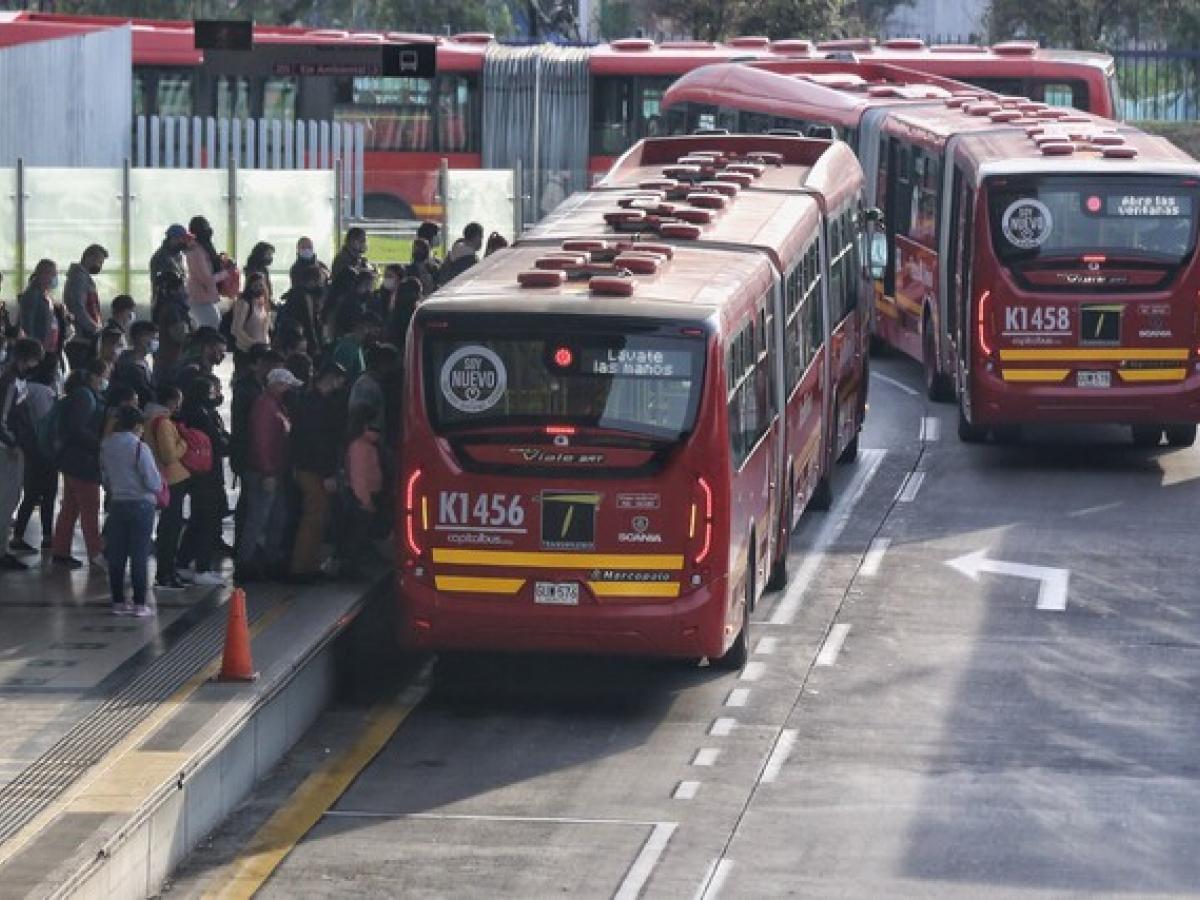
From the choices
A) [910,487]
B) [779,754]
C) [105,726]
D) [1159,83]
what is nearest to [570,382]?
[779,754]

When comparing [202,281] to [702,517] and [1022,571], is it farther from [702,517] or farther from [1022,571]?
[702,517]

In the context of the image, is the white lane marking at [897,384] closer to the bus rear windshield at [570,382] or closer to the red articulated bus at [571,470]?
the red articulated bus at [571,470]

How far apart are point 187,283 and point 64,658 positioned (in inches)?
462

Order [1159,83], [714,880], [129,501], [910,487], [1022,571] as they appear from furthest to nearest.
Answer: [1159,83] < [910,487] < [1022,571] < [129,501] < [714,880]

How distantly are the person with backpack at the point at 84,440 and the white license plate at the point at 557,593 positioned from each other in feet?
12.4

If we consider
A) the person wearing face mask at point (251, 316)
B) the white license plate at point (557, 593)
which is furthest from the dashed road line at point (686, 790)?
the person wearing face mask at point (251, 316)

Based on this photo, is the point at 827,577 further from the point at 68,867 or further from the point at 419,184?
the point at 419,184

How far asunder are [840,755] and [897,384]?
16.7 m

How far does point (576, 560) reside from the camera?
1781 cm

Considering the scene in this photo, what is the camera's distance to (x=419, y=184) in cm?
4750

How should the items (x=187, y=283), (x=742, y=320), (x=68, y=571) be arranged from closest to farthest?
(x=742, y=320)
(x=68, y=571)
(x=187, y=283)

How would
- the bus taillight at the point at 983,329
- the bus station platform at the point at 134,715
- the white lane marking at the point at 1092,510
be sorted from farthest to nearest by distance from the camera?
the bus taillight at the point at 983,329 < the white lane marking at the point at 1092,510 < the bus station platform at the point at 134,715

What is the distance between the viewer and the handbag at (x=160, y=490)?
1891 cm

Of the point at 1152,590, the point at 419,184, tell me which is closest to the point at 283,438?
the point at 1152,590
